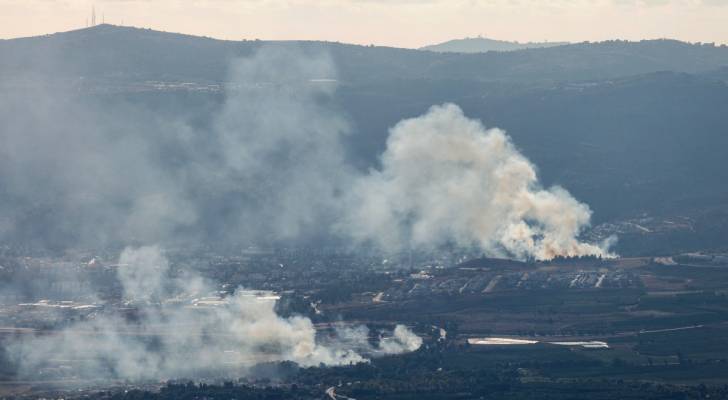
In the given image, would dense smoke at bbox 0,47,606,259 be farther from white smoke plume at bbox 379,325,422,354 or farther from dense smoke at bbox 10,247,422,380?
dense smoke at bbox 10,247,422,380

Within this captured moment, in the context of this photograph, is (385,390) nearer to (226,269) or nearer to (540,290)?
(540,290)

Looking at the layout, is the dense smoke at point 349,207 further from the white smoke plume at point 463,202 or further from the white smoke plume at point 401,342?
the white smoke plume at point 401,342

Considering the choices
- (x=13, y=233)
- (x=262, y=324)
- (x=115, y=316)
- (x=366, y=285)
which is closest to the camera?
(x=262, y=324)

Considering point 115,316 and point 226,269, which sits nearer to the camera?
point 115,316

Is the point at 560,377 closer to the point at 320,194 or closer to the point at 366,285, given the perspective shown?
the point at 366,285

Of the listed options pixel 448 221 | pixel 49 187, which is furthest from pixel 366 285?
pixel 49 187

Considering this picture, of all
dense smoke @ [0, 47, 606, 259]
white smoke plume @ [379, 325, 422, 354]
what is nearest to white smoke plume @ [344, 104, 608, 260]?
dense smoke @ [0, 47, 606, 259]

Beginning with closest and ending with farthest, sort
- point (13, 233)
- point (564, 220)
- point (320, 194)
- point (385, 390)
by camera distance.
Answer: point (385, 390) < point (564, 220) < point (13, 233) < point (320, 194)

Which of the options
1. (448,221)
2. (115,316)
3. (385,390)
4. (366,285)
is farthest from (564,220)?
(385,390)
